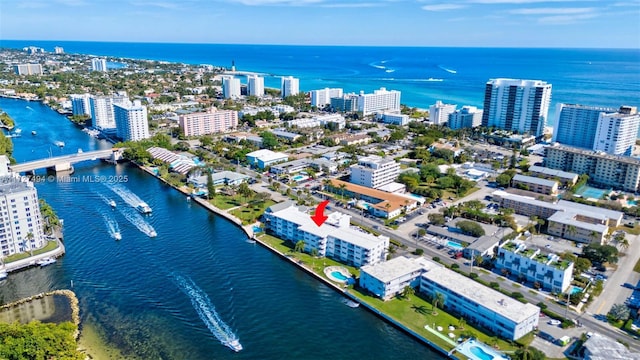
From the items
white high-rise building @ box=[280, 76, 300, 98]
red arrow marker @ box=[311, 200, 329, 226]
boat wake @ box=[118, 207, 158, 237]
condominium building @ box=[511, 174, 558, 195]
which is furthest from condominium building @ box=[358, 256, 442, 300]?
white high-rise building @ box=[280, 76, 300, 98]

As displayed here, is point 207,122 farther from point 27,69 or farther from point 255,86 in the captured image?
point 27,69

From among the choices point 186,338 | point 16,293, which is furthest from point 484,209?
point 16,293

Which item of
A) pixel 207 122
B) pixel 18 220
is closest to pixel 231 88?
pixel 207 122

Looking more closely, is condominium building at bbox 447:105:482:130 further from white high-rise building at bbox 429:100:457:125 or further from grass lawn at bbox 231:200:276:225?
grass lawn at bbox 231:200:276:225

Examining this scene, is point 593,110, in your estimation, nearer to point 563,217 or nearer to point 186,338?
point 563,217

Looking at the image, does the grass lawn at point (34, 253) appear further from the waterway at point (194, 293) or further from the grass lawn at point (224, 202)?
the grass lawn at point (224, 202)
